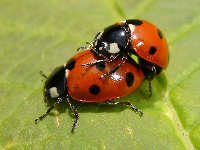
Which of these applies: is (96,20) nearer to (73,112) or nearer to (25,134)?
(73,112)

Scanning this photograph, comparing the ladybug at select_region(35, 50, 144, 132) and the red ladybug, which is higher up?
the red ladybug

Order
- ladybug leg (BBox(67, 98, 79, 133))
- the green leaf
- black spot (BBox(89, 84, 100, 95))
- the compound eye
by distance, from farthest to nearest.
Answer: the compound eye, black spot (BBox(89, 84, 100, 95)), ladybug leg (BBox(67, 98, 79, 133)), the green leaf

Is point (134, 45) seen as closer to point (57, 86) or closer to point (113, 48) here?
point (113, 48)

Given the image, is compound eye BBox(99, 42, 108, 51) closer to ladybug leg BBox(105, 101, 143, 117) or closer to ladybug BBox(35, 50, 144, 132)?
ladybug BBox(35, 50, 144, 132)

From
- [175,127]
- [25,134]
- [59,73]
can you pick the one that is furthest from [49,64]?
[175,127]

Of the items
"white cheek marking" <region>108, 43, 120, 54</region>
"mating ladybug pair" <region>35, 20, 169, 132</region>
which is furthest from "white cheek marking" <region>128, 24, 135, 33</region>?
"white cheek marking" <region>108, 43, 120, 54</region>

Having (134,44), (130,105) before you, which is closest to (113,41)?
(134,44)
